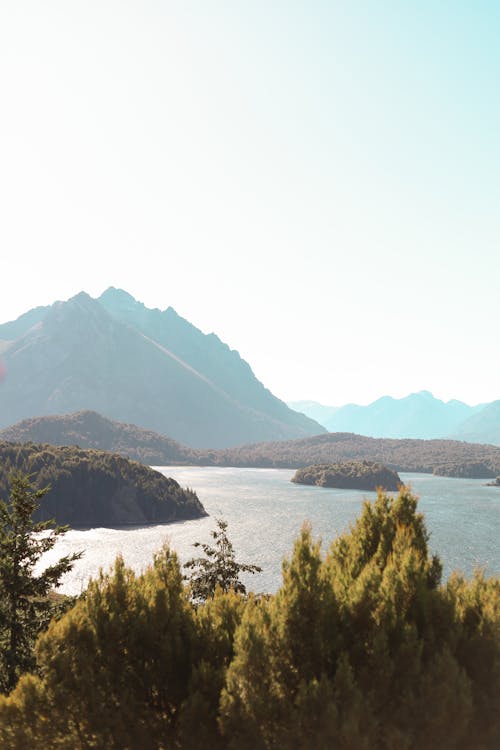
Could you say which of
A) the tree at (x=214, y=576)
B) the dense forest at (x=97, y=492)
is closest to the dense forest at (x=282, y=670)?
the tree at (x=214, y=576)

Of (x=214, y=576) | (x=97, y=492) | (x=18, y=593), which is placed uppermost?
(x=18, y=593)

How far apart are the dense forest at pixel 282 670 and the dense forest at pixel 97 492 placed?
153967 millimetres

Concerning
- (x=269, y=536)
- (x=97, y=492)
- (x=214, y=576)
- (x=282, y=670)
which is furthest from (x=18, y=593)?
(x=97, y=492)

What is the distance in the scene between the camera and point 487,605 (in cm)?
1853

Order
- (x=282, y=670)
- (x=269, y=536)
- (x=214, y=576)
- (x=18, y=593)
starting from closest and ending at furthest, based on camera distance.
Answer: (x=282, y=670)
(x=18, y=593)
(x=214, y=576)
(x=269, y=536)

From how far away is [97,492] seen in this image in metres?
178

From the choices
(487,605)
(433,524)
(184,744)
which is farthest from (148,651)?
(433,524)

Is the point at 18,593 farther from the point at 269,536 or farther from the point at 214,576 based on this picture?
the point at 269,536

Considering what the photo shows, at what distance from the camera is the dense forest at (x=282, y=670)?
16281 millimetres

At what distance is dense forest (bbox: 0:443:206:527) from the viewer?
554ft

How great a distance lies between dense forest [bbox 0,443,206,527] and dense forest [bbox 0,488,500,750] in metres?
154

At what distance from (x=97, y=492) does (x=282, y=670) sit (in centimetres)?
16982

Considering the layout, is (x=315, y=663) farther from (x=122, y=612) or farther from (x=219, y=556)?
(x=219, y=556)

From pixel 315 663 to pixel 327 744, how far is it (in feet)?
6.96
